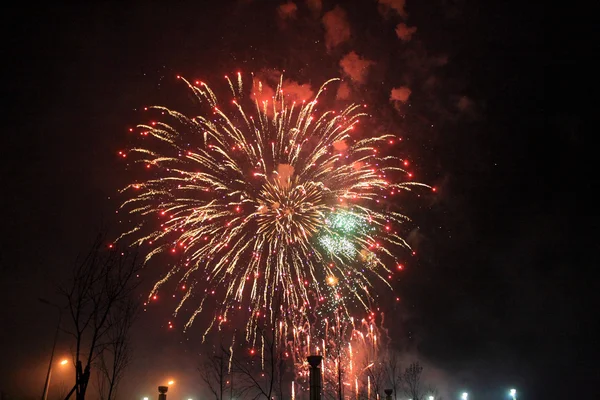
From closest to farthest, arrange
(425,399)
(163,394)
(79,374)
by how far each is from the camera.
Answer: (79,374) → (163,394) → (425,399)

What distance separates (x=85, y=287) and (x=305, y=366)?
21560 millimetres

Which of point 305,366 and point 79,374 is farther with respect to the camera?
point 305,366

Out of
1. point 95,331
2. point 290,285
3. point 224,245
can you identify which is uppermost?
point 224,245

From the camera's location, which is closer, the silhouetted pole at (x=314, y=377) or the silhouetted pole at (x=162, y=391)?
the silhouetted pole at (x=314, y=377)

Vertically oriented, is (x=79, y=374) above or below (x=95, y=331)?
below

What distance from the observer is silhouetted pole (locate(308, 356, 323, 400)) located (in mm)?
15500

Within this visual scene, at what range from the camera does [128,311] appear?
56.9ft

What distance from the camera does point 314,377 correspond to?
15.7 m

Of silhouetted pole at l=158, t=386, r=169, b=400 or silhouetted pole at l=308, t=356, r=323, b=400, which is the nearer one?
silhouetted pole at l=308, t=356, r=323, b=400

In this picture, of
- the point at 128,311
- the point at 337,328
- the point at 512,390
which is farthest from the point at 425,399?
the point at 128,311

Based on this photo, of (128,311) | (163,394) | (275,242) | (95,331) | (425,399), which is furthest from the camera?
(425,399)

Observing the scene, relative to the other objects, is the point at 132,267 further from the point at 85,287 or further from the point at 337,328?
the point at 337,328

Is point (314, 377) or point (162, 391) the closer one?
point (314, 377)

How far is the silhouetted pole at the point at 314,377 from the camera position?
15.5 meters
